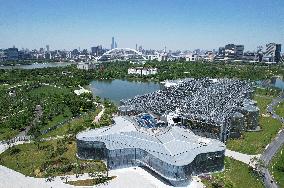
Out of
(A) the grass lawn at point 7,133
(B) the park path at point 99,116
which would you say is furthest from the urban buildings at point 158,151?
(A) the grass lawn at point 7,133

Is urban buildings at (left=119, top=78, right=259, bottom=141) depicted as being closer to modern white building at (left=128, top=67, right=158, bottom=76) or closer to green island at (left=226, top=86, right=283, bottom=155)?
green island at (left=226, top=86, right=283, bottom=155)

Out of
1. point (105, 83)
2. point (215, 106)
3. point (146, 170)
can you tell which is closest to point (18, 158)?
point (146, 170)

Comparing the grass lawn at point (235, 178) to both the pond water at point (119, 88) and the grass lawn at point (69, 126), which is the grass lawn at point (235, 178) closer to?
the grass lawn at point (69, 126)

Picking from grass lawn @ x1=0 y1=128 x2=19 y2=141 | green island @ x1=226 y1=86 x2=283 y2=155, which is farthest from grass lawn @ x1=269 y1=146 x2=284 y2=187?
grass lawn @ x1=0 y1=128 x2=19 y2=141

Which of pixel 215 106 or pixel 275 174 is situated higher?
pixel 215 106

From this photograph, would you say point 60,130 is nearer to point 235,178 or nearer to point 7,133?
point 7,133

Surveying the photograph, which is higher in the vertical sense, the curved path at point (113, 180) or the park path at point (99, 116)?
the park path at point (99, 116)

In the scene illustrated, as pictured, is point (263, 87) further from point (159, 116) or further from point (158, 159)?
point (158, 159)
